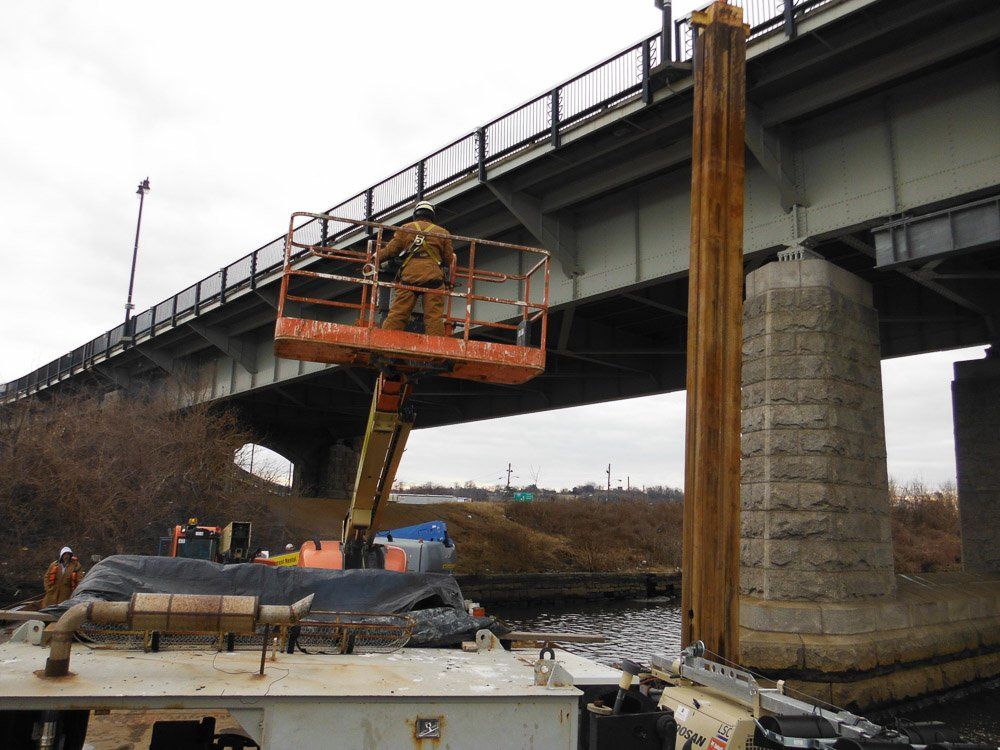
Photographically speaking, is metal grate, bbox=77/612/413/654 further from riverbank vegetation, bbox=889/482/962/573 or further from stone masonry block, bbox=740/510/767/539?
riverbank vegetation, bbox=889/482/962/573

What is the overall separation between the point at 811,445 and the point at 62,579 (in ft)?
40.3

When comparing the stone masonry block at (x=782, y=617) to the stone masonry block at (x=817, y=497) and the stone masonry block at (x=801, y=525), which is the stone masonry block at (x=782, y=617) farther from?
the stone masonry block at (x=817, y=497)

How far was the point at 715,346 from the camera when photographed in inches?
271

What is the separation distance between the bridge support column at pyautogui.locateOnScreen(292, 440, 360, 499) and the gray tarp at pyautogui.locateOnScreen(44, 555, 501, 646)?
3840 centimetres

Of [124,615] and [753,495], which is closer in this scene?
[124,615]

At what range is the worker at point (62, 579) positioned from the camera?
38.9 feet

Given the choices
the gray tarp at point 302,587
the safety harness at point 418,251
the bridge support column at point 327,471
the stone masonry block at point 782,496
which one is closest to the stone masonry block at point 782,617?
the stone masonry block at point 782,496

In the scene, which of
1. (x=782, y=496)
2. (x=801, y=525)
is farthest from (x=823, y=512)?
(x=782, y=496)

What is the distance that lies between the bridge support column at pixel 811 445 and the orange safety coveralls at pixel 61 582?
11057mm

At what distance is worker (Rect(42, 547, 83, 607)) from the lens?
11844 millimetres

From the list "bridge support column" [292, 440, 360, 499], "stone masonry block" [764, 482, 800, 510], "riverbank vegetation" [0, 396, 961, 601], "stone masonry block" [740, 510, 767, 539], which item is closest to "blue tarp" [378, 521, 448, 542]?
"stone masonry block" [740, 510, 767, 539]

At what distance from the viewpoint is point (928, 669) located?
11.6 meters

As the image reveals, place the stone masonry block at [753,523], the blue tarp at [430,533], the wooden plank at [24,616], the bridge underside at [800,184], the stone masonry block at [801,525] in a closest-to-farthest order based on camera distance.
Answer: the wooden plank at [24,616], the bridge underside at [800,184], the stone masonry block at [801,525], the stone masonry block at [753,523], the blue tarp at [430,533]

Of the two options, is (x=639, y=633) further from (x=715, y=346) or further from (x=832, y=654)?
(x=715, y=346)
